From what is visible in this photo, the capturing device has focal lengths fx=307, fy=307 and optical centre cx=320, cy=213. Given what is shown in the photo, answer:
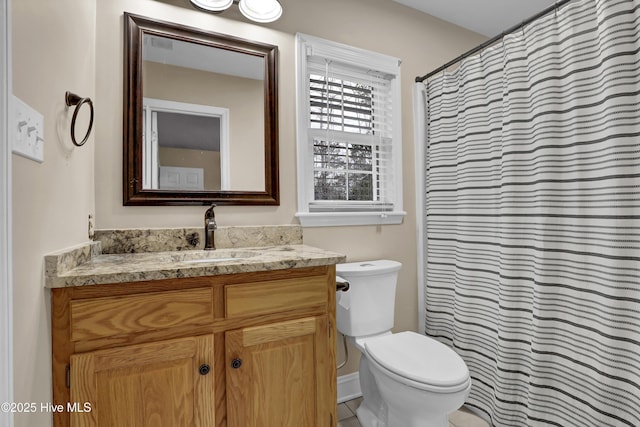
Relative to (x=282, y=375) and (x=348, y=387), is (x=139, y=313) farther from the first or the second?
(x=348, y=387)

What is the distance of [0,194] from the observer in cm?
63

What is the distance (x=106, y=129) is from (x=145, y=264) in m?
0.72

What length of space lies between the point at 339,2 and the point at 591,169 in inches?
64.6

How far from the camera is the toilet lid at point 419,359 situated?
3.99ft

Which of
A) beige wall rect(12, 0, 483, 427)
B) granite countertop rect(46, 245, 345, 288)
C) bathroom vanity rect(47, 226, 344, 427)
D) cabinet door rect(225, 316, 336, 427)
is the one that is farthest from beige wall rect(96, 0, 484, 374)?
cabinet door rect(225, 316, 336, 427)

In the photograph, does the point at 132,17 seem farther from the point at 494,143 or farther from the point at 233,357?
the point at 494,143

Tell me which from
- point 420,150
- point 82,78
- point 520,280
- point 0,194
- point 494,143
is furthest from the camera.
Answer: point 420,150

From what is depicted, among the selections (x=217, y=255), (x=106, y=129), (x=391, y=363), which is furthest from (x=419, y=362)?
(x=106, y=129)

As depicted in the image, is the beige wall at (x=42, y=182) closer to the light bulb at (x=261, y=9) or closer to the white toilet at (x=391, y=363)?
the light bulb at (x=261, y=9)

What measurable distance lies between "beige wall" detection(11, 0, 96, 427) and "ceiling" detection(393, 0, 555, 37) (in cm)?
196

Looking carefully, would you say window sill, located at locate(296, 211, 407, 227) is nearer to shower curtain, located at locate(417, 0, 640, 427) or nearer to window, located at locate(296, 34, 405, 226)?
window, located at locate(296, 34, 405, 226)

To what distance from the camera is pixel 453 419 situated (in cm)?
170

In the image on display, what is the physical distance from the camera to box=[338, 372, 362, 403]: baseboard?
1.87 metres

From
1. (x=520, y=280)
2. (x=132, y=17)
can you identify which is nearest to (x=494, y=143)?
(x=520, y=280)
